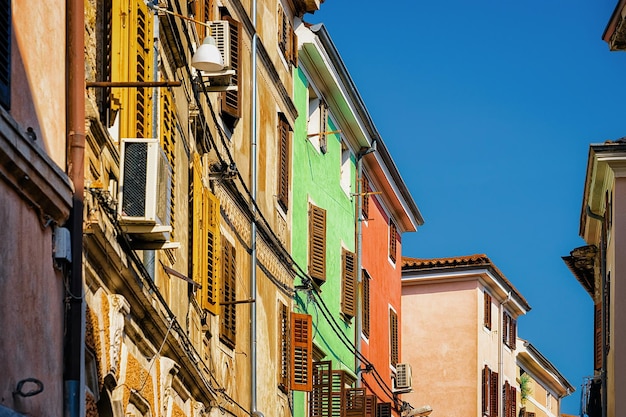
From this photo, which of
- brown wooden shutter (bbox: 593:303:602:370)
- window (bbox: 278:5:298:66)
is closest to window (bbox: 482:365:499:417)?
brown wooden shutter (bbox: 593:303:602:370)

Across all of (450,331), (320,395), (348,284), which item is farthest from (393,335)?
(320,395)

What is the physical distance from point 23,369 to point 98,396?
8.49 feet

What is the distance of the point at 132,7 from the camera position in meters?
13.8

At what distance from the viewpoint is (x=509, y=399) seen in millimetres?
53812

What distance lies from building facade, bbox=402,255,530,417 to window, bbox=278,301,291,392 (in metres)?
22.2

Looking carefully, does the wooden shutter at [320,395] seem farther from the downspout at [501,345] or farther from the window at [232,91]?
the downspout at [501,345]

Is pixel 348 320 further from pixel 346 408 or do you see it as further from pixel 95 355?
pixel 95 355

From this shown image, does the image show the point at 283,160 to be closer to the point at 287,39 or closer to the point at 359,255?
the point at 287,39

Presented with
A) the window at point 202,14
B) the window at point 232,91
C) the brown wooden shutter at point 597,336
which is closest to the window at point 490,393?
the brown wooden shutter at point 597,336

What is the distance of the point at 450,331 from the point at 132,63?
36171 mm

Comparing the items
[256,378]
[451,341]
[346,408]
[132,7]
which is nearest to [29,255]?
[132,7]

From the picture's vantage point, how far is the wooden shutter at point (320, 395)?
2962 centimetres

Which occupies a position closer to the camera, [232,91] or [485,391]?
[232,91]

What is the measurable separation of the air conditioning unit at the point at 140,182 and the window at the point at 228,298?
782cm
